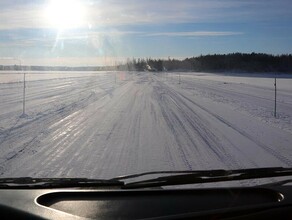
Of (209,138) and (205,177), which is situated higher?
(205,177)

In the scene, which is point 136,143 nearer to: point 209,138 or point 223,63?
point 209,138

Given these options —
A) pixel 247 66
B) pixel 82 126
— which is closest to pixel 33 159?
pixel 82 126

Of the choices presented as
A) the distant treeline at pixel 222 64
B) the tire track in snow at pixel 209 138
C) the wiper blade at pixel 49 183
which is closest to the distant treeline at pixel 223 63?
the distant treeline at pixel 222 64

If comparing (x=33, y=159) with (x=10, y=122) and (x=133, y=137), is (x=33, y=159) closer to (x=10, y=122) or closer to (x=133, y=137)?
(x=133, y=137)

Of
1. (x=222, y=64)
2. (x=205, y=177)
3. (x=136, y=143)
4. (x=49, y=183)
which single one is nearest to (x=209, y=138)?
(x=136, y=143)

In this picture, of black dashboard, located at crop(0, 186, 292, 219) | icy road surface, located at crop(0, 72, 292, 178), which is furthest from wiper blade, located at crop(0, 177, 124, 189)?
icy road surface, located at crop(0, 72, 292, 178)

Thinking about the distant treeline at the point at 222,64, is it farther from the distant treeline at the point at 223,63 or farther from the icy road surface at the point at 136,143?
the icy road surface at the point at 136,143

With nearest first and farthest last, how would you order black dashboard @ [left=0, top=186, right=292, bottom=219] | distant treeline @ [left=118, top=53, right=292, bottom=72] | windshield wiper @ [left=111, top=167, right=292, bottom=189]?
black dashboard @ [left=0, top=186, right=292, bottom=219] → windshield wiper @ [left=111, top=167, right=292, bottom=189] → distant treeline @ [left=118, top=53, right=292, bottom=72]

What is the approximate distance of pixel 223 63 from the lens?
146500mm

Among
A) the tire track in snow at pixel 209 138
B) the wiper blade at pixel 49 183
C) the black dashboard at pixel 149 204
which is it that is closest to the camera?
the black dashboard at pixel 149 204

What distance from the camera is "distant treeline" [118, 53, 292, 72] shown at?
12725 cm

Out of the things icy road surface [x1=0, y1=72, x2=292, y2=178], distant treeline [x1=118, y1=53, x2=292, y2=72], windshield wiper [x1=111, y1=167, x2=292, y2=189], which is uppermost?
distant treeline [x1=118, y1=53, x2=292, y2=72]

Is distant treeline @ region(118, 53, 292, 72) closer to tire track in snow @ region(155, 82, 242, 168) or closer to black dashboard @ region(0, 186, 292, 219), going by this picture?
tire track in snow @ region(155, 82, 242, 168)

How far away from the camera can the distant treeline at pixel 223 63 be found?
417 ft
